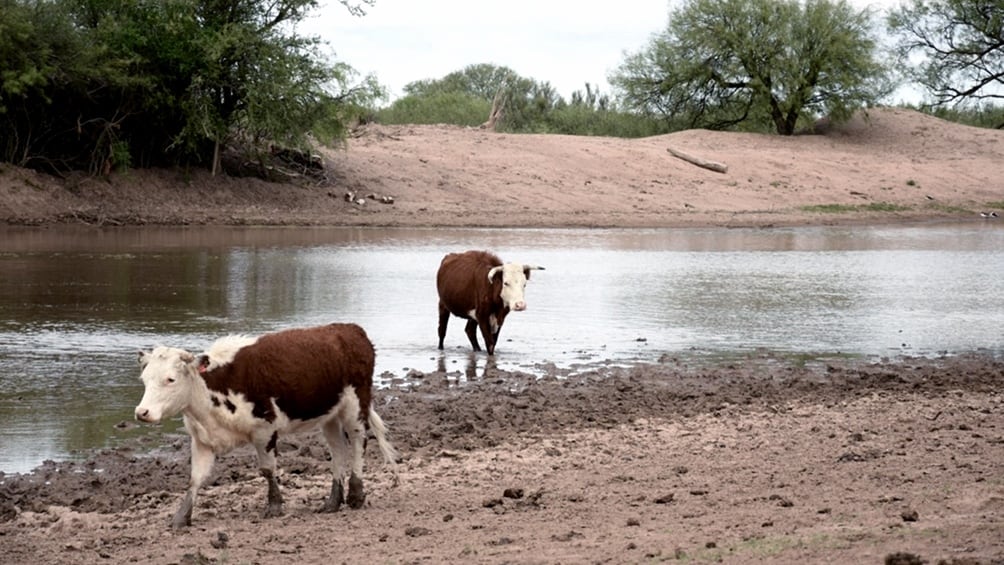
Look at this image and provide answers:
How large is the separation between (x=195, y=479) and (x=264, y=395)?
68 centimetres

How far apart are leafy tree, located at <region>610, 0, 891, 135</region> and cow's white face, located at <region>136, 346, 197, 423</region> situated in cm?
4569

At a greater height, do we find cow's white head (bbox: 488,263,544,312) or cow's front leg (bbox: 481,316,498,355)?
cow's white head (bbox: 488,263,544,312)

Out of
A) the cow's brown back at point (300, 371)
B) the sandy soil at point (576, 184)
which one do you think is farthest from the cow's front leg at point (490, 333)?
the sandy soil at point (576, 184)

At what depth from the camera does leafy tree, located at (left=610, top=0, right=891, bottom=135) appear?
5175 centimetres

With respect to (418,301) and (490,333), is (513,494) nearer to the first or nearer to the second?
(490,333)

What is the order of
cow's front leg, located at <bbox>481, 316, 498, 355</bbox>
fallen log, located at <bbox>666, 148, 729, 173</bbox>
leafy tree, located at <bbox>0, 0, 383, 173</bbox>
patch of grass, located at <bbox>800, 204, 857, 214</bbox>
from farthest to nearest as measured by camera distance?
fallen log, located at <bbox>666, 148, 729, 173</bbox> → patch of grass, located at <bbox>800, 204, 857, 214</bbox> → leafy tree, located at <bbox>0, 0, 383, 173</bbox> → cow's front leg, located at <bbox>481, 316, 498, 355</bbox>

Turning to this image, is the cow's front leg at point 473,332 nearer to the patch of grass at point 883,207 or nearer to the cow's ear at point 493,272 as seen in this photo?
the cow's ear at point 493,272

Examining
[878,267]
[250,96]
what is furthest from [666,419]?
[250,96]

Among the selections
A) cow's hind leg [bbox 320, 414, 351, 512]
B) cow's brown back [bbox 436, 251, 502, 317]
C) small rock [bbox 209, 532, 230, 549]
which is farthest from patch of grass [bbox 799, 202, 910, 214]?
small rock [bbox 209, 532, 230, 549]

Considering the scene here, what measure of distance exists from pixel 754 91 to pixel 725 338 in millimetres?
37898

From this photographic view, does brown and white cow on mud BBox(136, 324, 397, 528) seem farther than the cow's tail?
No

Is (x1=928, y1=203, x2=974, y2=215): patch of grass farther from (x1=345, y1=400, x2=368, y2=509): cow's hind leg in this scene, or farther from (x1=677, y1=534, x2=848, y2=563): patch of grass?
(x1=677, y1=534, x2=848, y2=563): patch of grass

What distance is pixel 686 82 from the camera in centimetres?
5541

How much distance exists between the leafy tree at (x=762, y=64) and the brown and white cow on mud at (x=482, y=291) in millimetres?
37617
